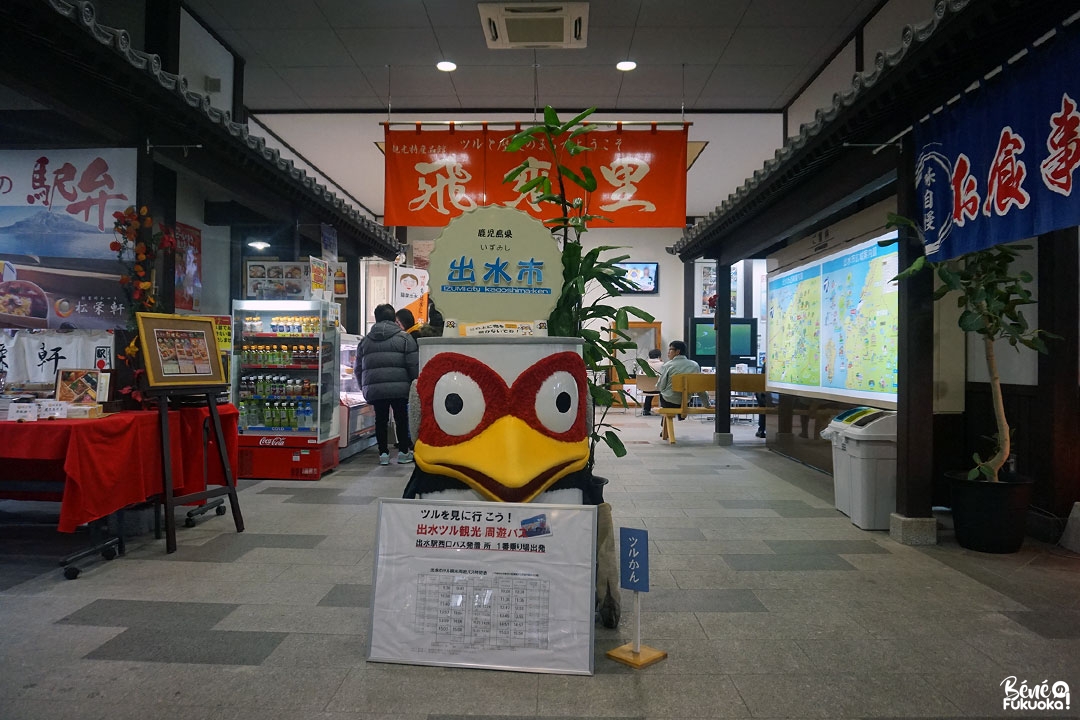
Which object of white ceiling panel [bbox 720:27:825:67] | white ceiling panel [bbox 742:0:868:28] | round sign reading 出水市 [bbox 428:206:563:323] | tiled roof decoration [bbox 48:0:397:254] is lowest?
round sign reading 出水市 [bbox 428:206:563:323]

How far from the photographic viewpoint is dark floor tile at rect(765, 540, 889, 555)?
4.65 meters

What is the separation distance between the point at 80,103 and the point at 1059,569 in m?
7.32

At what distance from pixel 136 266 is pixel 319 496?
109 inches

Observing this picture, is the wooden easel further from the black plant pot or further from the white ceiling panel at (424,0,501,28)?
the black plant pot

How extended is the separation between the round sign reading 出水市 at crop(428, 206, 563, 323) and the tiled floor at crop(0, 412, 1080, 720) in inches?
64.8

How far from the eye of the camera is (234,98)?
7562mm

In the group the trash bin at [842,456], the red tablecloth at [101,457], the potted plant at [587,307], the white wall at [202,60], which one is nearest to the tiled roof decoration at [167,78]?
the white wall at [202,60]

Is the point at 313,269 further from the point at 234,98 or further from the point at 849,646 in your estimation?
the point at 849,646

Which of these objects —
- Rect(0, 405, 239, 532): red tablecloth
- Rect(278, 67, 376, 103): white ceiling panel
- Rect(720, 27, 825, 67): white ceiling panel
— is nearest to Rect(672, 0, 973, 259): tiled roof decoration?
Rect(720, 27, 825, 67): white ceiling panel

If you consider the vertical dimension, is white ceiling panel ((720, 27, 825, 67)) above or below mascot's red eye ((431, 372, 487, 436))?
above

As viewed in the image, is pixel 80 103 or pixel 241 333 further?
pixel 241 333

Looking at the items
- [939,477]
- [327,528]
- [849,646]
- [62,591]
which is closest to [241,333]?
[327,528]

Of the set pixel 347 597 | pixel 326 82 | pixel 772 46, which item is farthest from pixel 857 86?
pixel 326 82

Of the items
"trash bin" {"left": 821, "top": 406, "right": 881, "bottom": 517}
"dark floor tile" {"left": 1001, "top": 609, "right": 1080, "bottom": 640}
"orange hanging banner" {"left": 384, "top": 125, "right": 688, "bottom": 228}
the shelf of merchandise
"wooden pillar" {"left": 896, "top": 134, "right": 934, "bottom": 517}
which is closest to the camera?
"dark floor tile" {"left": 1001, "top": 609, "right": 1080, "bottom": 640}
